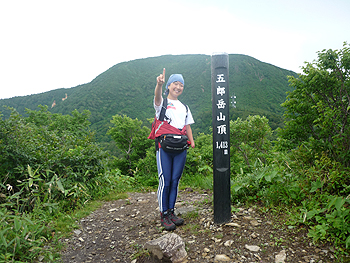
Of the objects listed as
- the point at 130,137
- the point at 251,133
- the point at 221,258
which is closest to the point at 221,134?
the point at 221,258

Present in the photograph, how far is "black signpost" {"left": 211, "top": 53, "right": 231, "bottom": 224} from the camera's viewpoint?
3.04 metres

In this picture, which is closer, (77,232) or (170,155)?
(170,155)

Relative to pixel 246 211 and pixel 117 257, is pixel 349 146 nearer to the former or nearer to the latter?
pixel 246 211

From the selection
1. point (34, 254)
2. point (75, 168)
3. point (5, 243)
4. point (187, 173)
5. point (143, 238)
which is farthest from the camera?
point (187, 173)

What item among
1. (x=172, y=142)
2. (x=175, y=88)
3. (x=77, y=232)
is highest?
(x=175, y=88)

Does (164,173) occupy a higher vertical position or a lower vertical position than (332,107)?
lower

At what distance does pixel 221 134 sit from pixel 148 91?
91.9 metres

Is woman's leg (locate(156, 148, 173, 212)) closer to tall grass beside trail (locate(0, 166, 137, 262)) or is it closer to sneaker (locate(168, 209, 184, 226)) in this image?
sneaker (locate(168, 209, 184, 226))

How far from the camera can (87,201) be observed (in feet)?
14.9

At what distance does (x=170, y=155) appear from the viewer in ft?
10.5

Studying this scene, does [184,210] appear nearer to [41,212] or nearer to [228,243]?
[228,243]

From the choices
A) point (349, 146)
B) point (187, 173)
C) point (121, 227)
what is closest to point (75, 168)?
point (121, 227)

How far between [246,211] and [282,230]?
61 cm

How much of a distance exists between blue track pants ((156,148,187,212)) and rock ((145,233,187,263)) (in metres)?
0.65
